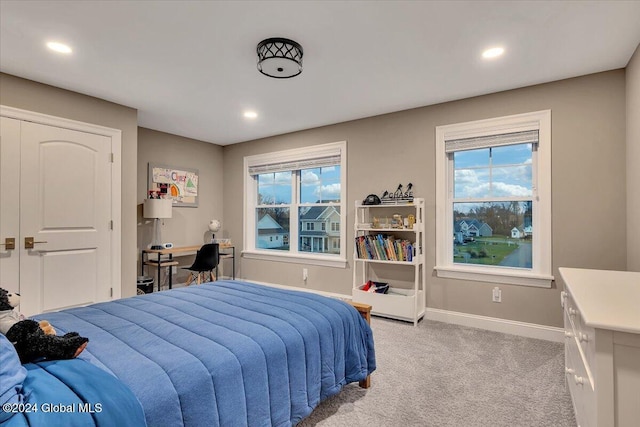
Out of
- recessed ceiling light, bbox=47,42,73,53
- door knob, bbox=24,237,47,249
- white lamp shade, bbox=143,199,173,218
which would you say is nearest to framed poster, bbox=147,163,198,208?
white lamp shade, bbox=143,199,173,218

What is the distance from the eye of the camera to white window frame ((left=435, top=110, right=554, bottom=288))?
3.05 meters

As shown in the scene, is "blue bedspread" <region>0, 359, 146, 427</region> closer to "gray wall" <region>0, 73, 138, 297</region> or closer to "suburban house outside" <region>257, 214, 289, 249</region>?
"gray wall" <region>0, 73, 138, 297</region>

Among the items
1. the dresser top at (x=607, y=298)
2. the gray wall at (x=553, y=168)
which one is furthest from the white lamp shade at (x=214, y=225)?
the dresser top at (x=607, y=298)

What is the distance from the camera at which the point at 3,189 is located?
2844mm

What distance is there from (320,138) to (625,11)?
3231 millimetres

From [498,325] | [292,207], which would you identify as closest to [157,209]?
[292,207]

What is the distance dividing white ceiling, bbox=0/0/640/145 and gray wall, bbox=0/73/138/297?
11 centimetres

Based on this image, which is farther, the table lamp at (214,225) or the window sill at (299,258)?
the table lamp at (214,225)

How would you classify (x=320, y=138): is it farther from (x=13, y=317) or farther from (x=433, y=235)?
(x=13, y=317)

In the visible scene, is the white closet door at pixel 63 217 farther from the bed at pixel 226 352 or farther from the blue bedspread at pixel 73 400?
the blue bedspread at pixel 73 400

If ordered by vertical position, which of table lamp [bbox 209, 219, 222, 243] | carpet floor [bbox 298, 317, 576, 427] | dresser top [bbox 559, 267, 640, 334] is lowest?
carpet floor [bbox 298, 317, 576, 427]

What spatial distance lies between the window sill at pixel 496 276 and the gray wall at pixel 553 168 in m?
0.06

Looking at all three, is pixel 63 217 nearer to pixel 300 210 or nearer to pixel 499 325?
pixel 300 210

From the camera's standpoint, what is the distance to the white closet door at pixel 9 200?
2.85m
